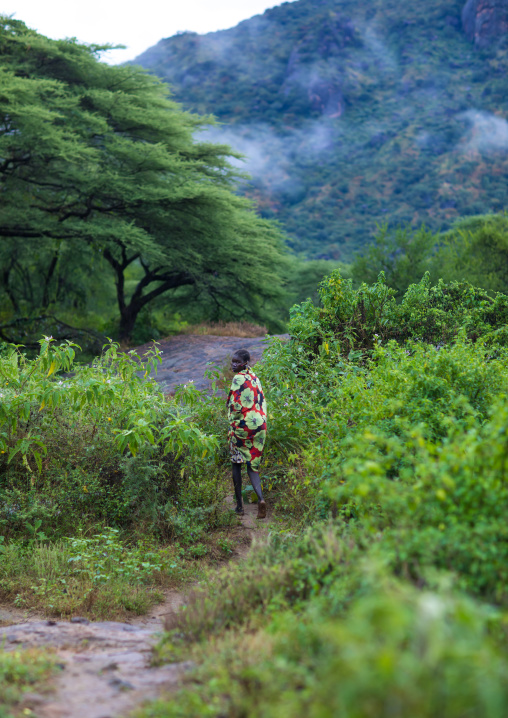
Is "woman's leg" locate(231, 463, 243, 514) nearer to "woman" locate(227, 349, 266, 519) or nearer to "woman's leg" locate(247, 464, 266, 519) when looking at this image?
"woman" locate(227, 349, 266, 519)

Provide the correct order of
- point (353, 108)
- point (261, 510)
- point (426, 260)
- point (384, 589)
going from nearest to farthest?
point (384, 589)
point (261, 510)
point (426, 260)
point (353, 108)

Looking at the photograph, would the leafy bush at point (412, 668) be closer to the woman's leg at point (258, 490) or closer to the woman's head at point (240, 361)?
the woman's leg at point (258, 490)

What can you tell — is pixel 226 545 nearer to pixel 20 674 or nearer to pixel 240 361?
pixel 240 361

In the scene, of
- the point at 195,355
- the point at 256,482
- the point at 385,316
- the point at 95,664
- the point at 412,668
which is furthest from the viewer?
the point at 195,355

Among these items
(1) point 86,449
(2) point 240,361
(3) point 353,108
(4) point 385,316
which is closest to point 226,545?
(1) point 86,449

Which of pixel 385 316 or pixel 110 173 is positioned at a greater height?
pixel 110 173

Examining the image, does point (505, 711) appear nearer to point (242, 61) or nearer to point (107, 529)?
point (107, 529)

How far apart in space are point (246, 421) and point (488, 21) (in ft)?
290

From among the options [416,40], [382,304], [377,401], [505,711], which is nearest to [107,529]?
[377,401]

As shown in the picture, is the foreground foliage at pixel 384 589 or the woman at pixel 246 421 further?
the woman at pixel 246 421

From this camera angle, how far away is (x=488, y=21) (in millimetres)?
76000

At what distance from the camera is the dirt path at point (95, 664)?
2422 mm

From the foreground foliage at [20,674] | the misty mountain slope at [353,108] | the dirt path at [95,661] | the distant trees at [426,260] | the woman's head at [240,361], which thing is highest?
the misty mountain slope at [353,108]

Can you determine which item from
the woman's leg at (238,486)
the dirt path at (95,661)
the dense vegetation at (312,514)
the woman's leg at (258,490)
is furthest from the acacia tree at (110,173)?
the dirt path at (95,661)
